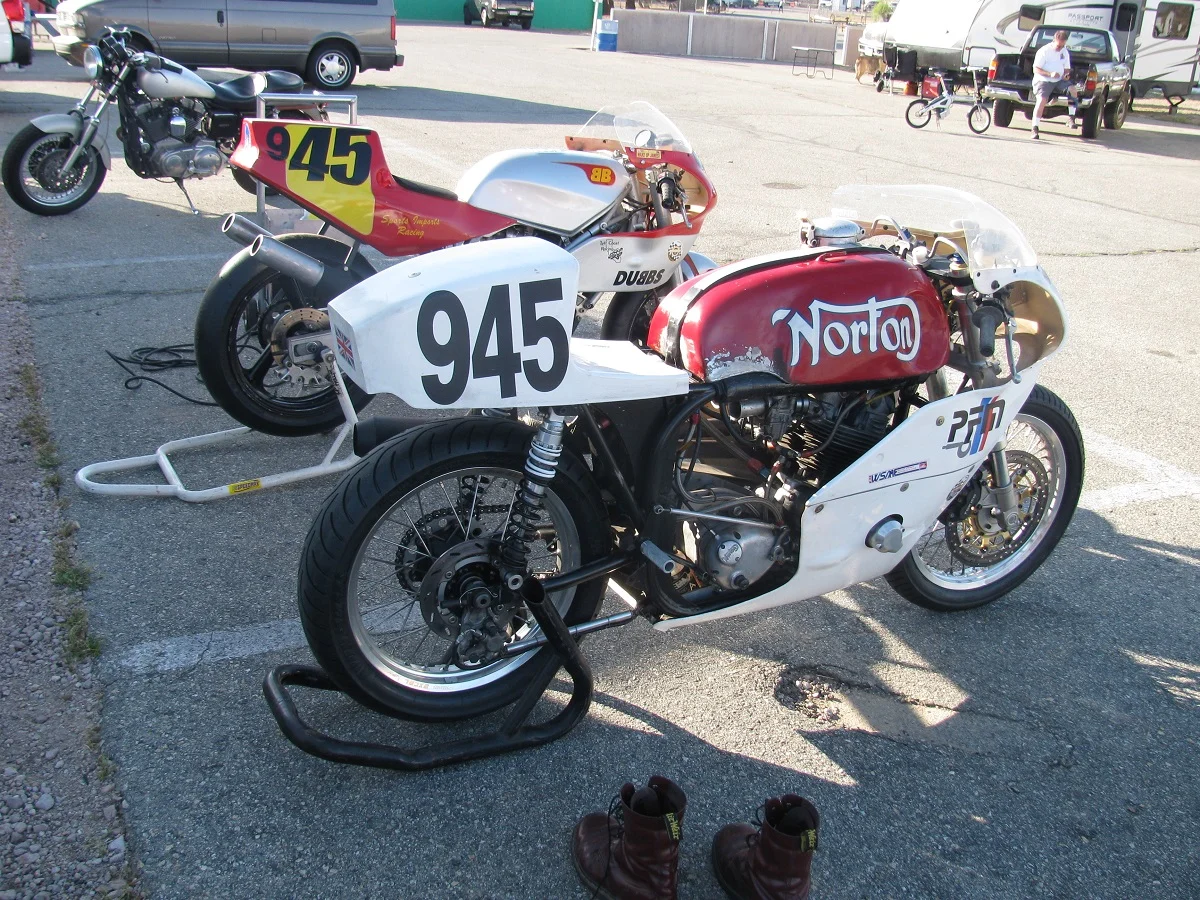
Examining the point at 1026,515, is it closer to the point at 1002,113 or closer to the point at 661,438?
the point at 661,438

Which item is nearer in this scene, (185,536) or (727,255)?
(185,536)

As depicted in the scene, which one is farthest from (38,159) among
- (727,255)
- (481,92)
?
(481,92)

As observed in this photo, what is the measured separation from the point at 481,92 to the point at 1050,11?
1099 cm

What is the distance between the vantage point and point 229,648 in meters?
3.28

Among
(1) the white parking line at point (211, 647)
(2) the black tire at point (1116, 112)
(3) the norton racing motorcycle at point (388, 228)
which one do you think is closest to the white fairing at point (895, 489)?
(1) the white parking line at point (211, 647)

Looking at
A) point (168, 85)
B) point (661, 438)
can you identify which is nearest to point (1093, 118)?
point (168, 85)

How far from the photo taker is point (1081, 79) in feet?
57.6

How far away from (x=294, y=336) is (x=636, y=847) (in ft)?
9.52

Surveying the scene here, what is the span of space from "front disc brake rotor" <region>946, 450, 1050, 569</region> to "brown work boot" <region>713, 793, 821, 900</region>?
5.16ft

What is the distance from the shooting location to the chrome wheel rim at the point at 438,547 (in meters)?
2.77

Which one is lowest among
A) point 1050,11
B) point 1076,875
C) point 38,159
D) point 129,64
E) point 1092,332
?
point 1076,875

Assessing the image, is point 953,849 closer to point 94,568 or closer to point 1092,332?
point 94,568

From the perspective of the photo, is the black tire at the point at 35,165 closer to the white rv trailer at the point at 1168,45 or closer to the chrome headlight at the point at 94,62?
the chrome headlight at the point at 94,62

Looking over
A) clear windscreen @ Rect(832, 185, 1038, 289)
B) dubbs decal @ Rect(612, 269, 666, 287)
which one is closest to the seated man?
dubbs decal @ Rect(612, 269, 666, 287)
